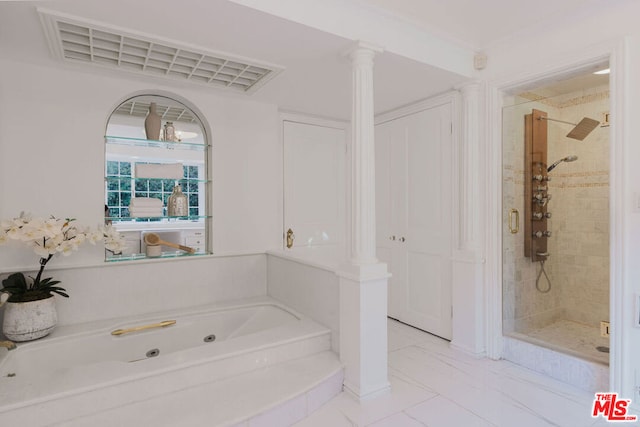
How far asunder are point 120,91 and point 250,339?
202 cm

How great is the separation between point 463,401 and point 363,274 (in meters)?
0.96

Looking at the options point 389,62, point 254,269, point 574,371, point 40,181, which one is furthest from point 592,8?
point 40,181

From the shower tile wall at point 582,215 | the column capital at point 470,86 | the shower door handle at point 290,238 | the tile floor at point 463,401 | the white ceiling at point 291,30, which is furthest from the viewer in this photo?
the shower door handle at point 290,238

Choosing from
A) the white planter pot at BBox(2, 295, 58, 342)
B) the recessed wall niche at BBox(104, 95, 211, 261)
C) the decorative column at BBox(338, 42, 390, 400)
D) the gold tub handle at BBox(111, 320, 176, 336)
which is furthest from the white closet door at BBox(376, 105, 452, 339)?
the white planter pot at BBox(2, 295, 58, 342)

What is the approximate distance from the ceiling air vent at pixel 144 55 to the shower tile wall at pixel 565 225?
6.50 ft

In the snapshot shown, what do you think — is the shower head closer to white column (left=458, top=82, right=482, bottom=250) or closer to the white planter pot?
white column (left=458, top=82, right=482, bottom=250)

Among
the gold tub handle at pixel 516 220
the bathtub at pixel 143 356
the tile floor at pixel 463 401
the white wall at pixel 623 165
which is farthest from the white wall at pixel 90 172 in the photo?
the white wall at pixel 623 165

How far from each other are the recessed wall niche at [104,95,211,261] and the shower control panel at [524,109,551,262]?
2644 millimetres

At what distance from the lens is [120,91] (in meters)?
2.59

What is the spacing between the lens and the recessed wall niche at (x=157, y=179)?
268 cm

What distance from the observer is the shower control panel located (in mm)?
2830

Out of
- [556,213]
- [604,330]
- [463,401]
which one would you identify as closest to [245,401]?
[463,401]

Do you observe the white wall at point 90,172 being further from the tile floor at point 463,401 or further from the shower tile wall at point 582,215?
the shower tile wall at point 582,215

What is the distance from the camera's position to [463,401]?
207 centimetres
